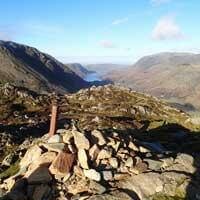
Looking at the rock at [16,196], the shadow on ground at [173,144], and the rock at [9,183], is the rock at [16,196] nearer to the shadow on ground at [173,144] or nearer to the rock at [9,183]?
the shadow on ground at [173,144]

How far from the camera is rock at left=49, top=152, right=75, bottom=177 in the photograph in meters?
21.4

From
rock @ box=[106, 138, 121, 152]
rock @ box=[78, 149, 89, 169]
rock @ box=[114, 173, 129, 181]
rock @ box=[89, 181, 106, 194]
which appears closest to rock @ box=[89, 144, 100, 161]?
rock @ box=[78, 149, 89, 169]

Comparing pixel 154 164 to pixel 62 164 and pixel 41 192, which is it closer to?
pixel 62 164


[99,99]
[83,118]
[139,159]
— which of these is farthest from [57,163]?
[99,99]

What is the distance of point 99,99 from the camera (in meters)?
93.6

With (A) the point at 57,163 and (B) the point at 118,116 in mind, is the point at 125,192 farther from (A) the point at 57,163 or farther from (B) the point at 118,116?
(B) the point at 118,116

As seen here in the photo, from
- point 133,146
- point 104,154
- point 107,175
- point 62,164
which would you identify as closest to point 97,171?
point 107,175

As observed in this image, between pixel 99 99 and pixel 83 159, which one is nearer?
pixel 83 159

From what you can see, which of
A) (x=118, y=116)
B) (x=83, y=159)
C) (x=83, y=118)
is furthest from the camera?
(x=118, y=116)

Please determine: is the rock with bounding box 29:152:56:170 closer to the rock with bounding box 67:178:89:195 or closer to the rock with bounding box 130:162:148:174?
the rock with bounding box 67:178:89:195

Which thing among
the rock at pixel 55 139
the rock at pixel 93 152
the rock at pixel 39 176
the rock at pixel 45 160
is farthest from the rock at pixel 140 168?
the rock at pixel 55 139

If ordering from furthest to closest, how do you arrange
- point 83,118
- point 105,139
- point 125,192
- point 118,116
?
1. point 118,116
2. point 83,118
3. point 105,139
4. point 125,192

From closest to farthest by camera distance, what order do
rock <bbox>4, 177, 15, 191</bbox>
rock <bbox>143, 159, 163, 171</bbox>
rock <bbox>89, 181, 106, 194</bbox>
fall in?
rock <bbox>89, 181, 106, 194</bbox>
rock <bbox>4, 177, 15, 191</bbox>
rock <bbox>143, 159, 163, 171</bbox>

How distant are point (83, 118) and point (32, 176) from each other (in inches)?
1933
